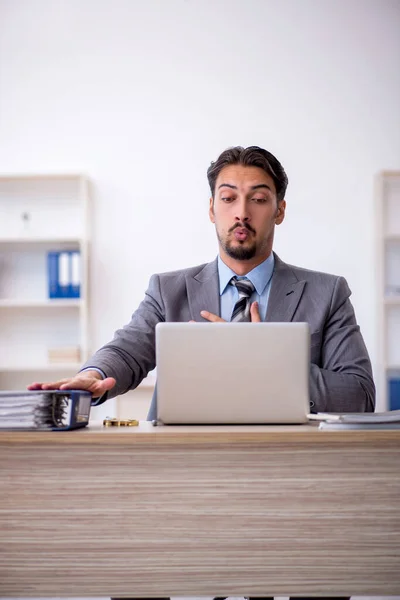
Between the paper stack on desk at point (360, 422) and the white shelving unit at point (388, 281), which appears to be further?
the white shelving unit at point (388, 281)

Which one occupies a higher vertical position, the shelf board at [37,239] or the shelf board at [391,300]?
the shelf board at [37,239]

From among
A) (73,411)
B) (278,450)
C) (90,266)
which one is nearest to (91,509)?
(73,411)

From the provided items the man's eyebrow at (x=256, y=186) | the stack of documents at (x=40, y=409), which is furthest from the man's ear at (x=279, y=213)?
the stack of documents at (x=40, y=409)

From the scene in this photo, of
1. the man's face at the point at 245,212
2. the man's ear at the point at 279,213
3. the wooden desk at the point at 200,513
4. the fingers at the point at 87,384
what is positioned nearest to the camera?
the wooden desk at the point at 200,513

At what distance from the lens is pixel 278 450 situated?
1373 mm

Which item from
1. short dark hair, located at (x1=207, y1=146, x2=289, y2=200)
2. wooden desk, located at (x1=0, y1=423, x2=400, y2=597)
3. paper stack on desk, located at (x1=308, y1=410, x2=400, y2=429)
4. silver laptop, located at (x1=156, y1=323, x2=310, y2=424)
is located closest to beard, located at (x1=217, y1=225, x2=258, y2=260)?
short dark hair, located at (x1=207, y1=146, x2=289, y2=200)

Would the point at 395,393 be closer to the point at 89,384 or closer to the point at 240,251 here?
the point at 240,251

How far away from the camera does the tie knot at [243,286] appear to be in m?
2.46

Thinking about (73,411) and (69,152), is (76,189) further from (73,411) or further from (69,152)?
(73,411)

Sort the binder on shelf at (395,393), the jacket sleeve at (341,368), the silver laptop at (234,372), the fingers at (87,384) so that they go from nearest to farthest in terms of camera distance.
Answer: the silver laptop at (234,372), the fingers at (87,384), the jacket sleeve at (341,368), the binder on shelf at (395,393)

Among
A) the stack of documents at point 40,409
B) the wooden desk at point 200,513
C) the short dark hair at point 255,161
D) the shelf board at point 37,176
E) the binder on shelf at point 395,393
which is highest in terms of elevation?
the shelf board at point 37,176

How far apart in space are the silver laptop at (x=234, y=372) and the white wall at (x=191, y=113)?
339 centimetres

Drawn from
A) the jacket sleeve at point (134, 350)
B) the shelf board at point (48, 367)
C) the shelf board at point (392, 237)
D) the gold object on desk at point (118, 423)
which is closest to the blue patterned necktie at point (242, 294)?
the jacket sleeve at point (134, 350)

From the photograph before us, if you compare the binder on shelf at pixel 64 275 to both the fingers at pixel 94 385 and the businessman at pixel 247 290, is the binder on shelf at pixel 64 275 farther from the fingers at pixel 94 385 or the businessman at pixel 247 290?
the fingers at pixel 94 385
